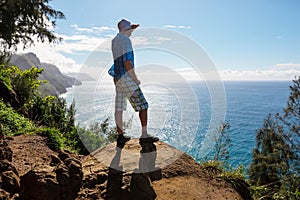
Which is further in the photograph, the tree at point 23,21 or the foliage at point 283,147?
the foliage at point 283,147

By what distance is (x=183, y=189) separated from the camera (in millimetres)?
3650

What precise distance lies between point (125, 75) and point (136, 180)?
1595 mm

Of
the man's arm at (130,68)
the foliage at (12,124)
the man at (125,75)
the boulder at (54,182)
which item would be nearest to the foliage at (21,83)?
the foliage at (12,124)

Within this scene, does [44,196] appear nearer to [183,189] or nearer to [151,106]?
[183,189]

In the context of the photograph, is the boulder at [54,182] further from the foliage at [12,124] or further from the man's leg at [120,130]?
the foliage at [12,124]

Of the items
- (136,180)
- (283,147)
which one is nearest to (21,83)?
(136,180)

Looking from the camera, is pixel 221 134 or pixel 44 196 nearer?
pixel 44 196

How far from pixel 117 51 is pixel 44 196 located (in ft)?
7.61

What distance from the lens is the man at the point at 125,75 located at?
12.7ft

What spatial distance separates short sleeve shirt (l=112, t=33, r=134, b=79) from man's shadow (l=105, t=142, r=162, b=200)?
1416 millimetres

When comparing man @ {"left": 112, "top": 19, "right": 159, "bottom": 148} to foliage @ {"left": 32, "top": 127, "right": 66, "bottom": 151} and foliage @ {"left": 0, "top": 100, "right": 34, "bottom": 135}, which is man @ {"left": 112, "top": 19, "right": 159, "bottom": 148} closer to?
foliage @ {"left": 32, "top": 127, "right": 66, "bottom": 151}

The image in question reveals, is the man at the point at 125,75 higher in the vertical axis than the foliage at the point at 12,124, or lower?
higher

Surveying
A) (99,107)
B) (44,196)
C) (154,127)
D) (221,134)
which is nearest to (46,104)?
(99,107)

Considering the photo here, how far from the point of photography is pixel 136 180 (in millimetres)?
3346
